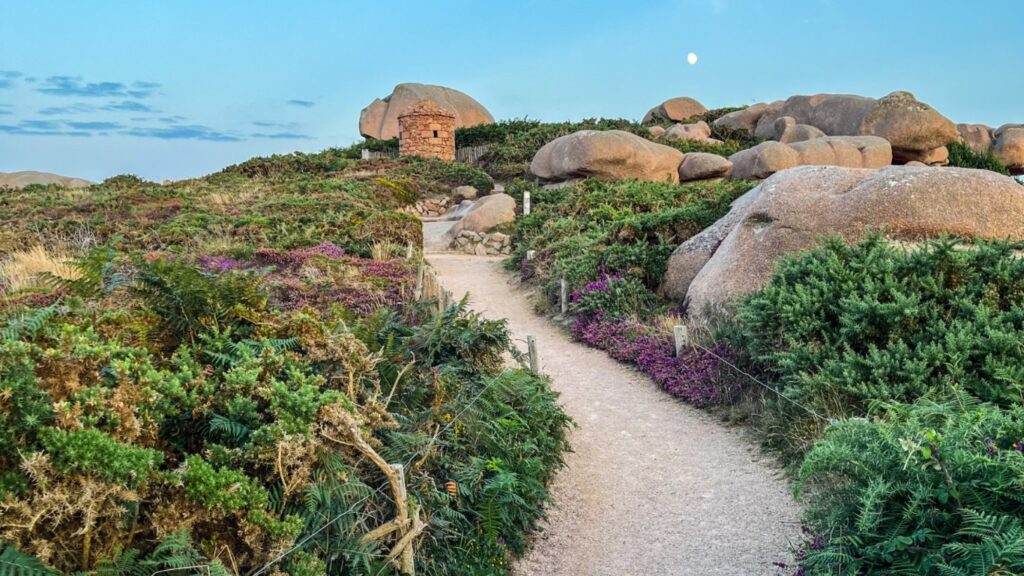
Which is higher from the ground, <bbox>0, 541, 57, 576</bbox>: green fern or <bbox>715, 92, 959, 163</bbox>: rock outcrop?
<bbox>715, 92, 959, 163</bbox>: rock outcrop

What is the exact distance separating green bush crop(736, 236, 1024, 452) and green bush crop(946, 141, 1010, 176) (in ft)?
100

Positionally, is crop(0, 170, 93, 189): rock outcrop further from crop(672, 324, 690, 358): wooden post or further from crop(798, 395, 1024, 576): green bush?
crop(798, 395, 1024, 576): green bush

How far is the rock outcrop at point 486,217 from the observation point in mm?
20922

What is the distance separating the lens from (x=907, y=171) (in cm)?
902

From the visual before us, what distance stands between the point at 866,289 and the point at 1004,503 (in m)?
3.64

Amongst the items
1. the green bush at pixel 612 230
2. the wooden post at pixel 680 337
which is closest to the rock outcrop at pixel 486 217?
the green bush at pixel 612 230

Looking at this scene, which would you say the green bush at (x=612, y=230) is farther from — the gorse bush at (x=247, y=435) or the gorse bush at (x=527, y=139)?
the gorse bush at (x=527, y=139)

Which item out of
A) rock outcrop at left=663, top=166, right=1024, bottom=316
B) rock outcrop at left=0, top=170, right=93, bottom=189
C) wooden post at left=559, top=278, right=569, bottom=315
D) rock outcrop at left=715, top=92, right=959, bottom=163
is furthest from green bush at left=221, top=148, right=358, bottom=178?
rock outcrop at left=663, top=166, right=1024, bottom=316

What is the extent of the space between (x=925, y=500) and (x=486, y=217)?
1823 centimetres

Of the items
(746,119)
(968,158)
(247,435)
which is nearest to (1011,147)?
(968,158)

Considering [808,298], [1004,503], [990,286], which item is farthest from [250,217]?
[1004,503]

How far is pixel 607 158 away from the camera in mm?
23562

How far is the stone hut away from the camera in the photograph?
122 feet

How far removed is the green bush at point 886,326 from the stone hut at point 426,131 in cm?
3142
